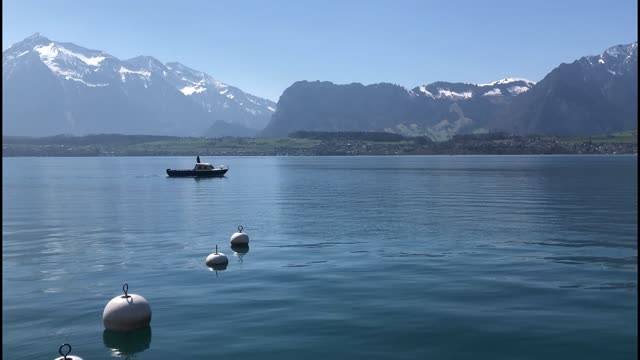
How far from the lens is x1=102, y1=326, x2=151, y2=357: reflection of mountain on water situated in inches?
1048

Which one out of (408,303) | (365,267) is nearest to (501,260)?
(365,267)

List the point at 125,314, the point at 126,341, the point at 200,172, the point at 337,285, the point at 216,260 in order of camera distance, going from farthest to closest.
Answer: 1. the point at 200,172
2. the point at 216,260
3. the point at 337,285
4. the point at 125,314
5. the point at 126,341

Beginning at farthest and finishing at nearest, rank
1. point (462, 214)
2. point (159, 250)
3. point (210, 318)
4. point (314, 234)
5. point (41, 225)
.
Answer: point (462, 214)
point (41, 225)
point (314, 234)
point (159, 250)
point (210, 318)

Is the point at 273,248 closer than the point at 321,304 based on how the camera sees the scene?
No

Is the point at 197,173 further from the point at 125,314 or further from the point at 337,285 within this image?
the point at 125,314

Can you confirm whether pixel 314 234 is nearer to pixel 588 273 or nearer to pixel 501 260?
pixel 501 260

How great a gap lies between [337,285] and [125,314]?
1470cm

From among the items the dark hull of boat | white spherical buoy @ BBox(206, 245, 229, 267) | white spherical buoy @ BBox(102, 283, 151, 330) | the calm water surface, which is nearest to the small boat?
the dark hull of boat

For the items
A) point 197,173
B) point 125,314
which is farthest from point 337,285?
point 197,173

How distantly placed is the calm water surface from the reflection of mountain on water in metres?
0.14

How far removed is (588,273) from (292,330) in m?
24.4

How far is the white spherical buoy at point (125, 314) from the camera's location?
2833 cm

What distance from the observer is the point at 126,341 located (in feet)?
91.0

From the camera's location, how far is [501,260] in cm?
4653
